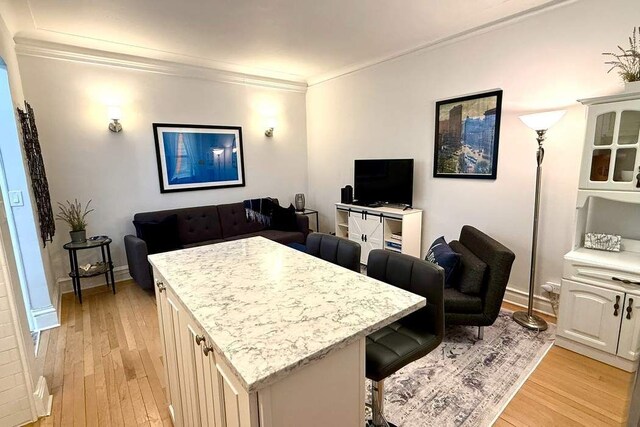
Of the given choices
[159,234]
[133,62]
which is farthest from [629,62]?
[133,62]

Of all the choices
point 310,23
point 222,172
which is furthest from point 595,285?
point 222,172

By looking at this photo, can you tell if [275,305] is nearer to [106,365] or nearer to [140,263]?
[106,365]

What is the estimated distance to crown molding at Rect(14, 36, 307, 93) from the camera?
3.27m

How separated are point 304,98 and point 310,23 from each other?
237 cm

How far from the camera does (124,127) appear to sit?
384 cm

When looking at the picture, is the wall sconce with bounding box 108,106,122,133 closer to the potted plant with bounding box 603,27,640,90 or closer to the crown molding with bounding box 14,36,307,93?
the crown molding with bounding box 14,36,307,93

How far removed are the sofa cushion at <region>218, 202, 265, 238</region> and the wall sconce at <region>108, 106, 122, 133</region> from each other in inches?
59.9

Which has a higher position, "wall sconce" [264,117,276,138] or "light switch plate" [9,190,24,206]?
"wall sconce" [264,117,276,138]

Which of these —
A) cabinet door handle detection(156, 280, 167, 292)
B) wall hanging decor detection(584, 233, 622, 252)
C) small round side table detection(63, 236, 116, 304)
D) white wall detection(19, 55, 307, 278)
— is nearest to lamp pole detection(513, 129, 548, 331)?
wall hanging decor detection(584, 233, 622, 252)

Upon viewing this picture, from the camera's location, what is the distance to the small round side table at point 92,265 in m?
3.34

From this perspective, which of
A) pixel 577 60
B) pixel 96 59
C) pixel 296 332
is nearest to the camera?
pixel 296 332

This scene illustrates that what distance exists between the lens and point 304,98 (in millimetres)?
5387

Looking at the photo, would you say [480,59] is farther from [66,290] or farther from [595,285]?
[66,290]

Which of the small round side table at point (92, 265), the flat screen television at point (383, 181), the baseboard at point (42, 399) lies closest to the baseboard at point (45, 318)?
the small round side table at point (92, 265)
